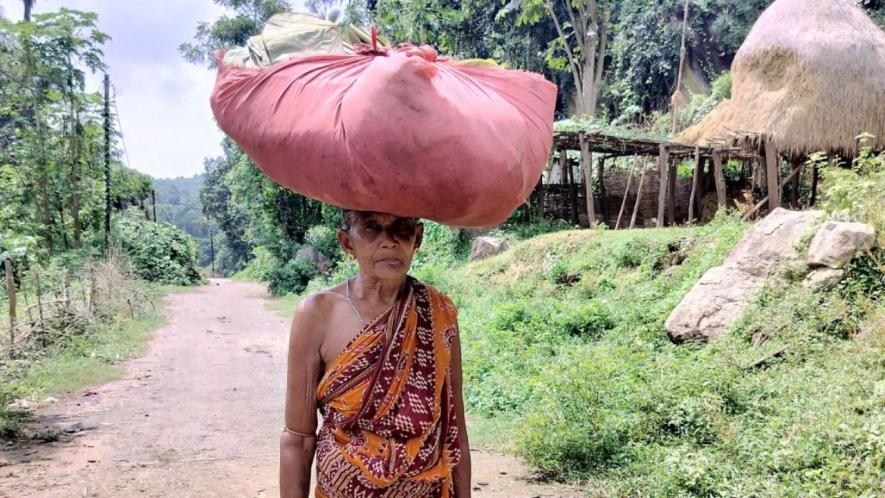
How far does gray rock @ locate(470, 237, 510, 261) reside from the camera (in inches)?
520

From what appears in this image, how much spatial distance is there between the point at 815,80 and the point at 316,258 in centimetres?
1393

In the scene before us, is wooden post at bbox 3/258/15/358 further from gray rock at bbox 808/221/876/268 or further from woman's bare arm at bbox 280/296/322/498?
gray rock at bbox 808/221/876/268

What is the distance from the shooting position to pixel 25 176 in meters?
15.3

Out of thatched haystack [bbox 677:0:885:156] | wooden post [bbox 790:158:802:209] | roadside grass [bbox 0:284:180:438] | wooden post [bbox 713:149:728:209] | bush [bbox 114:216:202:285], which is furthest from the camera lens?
bush [bbox 114:216:202:285]

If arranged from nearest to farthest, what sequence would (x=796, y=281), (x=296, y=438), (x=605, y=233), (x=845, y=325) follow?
(x=296, y=438) < (x=845, y=325) < (x=796, y=281) < (x=605, y=233)

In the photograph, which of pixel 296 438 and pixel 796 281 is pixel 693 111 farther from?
pixel 296 438

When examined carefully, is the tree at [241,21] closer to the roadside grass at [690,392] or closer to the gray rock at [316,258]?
the gray rock at [316,258]

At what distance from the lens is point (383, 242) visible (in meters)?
1.57

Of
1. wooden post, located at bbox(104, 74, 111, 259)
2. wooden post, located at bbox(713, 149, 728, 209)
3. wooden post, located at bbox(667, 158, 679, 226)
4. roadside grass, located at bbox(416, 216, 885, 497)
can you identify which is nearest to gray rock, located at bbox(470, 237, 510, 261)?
wooden post, located at bbox(667, 158, 679, 226)

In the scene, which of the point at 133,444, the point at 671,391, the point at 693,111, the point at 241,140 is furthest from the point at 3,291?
the point at 693,111

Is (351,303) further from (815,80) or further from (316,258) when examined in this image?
(316,258)

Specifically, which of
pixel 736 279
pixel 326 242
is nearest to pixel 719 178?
pixel 736 279

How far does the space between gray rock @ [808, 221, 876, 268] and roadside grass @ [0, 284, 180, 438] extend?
701cm

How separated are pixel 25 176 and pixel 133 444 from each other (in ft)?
42.0
